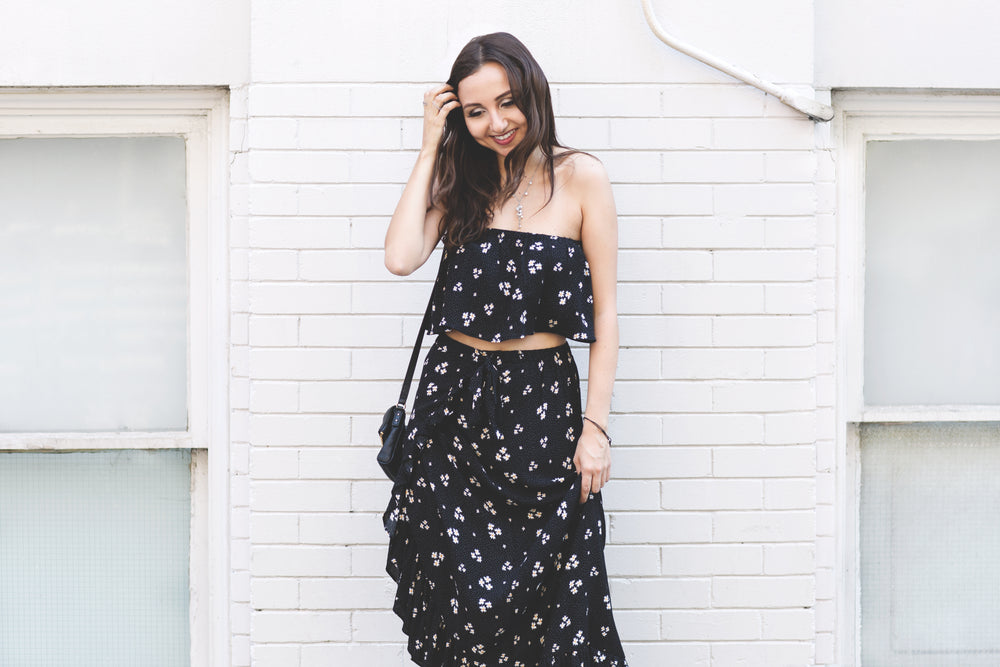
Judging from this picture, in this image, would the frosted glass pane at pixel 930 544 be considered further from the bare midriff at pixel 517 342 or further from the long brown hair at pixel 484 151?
the long brown hair at pixel 484 151

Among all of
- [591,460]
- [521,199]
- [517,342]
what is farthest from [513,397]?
[521,199]

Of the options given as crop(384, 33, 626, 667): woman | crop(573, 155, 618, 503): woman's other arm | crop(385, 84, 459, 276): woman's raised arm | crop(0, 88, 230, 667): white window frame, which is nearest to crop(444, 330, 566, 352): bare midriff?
crop(384, 33, 626, 667): woman

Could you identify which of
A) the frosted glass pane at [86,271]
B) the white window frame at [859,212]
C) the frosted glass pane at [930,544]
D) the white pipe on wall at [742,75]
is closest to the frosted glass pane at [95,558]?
the frosted glass pane at [86,271]

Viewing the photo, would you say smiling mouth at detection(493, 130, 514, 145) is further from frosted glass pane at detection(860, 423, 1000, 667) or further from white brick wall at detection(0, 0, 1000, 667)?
frosted glass pane at detection(860, 423, 1000, 667)

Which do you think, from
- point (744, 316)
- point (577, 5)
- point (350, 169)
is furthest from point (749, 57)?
point (350, 169)

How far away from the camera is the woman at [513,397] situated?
2.53 m

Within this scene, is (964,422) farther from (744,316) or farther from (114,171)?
(114,171)

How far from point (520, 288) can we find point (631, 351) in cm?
67

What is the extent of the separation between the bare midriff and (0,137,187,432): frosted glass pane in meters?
1.17

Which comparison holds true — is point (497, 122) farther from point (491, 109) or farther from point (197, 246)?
point (197, 246)

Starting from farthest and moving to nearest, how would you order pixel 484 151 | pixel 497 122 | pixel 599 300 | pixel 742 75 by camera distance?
pixel 742 75 < pixel 484 151 < pixel 599 300 < pixel 497 122

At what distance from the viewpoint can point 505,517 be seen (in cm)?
257

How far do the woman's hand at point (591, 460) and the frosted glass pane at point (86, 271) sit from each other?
1.49 meters

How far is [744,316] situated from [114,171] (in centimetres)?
208
